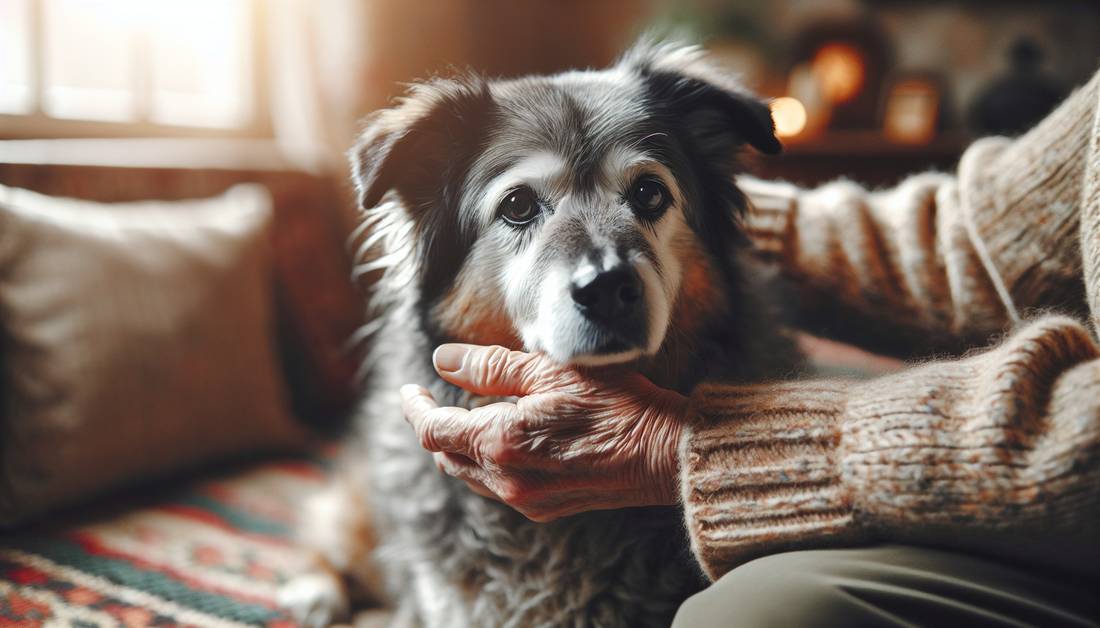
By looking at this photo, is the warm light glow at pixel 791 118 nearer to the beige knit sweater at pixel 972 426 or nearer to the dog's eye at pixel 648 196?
the beige knit sweater at pixel 972 426

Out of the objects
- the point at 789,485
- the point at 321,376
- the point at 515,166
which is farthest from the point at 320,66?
the point at 789,485

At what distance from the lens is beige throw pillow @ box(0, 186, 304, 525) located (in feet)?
4.66

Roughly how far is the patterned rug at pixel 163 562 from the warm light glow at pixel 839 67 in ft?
10.4

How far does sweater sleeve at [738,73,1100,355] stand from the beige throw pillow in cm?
126

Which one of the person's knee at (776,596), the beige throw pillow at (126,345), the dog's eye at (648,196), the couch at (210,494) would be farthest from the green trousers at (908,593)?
the beige throw pillow at (126,345)

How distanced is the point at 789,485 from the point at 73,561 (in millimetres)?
1260

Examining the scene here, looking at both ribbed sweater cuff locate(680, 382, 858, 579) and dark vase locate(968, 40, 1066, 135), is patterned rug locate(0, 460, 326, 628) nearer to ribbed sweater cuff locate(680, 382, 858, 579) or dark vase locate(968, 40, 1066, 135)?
ribbed sweater cuff locate(680, 382, 858, 579)

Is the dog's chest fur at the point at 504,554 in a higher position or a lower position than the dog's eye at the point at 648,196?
lower

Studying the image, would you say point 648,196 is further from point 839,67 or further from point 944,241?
point 839,67

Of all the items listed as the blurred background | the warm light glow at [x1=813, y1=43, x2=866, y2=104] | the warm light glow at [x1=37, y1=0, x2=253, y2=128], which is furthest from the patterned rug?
the warm light glow at [x1=813, y1=43, x2=866, y2=104]

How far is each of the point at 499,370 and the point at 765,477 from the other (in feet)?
1.29

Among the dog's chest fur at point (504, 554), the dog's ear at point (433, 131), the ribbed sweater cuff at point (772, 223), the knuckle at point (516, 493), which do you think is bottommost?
the dog's chest fur at point (504, 554)

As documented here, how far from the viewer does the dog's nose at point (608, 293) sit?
3.02ft

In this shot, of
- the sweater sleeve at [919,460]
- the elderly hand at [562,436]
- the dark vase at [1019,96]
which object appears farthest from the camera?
the dark vase at [1019,96]
